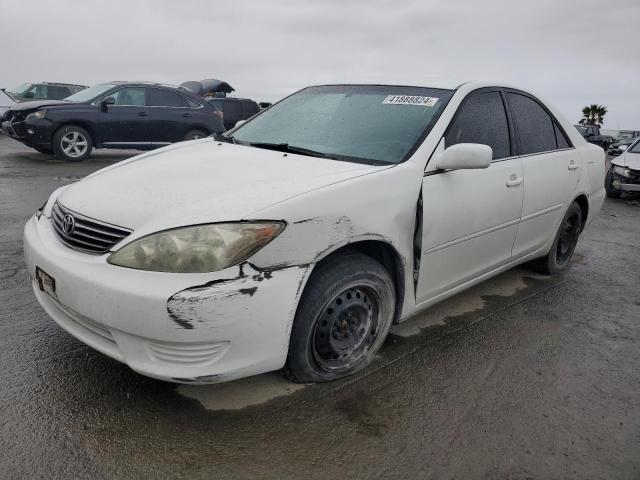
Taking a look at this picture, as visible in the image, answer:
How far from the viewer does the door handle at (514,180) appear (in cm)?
325

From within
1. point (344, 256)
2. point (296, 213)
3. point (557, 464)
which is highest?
point (296, 213)

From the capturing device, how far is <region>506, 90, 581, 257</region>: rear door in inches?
139

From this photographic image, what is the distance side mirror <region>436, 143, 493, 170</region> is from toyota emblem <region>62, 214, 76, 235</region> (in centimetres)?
181

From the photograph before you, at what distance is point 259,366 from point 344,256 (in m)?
0.64

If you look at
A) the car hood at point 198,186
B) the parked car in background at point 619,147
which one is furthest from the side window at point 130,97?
the parked car in background at point 619,147

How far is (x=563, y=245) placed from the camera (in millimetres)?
4395

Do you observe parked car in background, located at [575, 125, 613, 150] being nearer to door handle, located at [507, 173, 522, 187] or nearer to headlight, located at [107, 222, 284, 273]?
door handle, located at [507, 173, 522, 187]

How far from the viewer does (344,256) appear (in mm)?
2381

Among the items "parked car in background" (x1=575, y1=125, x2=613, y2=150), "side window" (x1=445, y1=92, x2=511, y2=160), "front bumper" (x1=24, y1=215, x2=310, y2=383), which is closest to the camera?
"front bumper" (x1=24, y1=215, x2=310, y2=383)

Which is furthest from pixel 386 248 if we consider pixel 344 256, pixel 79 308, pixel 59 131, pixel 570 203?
pixel 59 131

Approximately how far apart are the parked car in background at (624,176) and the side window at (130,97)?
951 centimetres

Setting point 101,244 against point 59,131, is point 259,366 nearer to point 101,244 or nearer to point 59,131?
point 101,244

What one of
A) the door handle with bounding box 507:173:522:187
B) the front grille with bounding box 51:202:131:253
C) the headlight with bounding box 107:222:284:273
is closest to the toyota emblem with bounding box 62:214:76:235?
the front grille with bounding box 51:202:131:253

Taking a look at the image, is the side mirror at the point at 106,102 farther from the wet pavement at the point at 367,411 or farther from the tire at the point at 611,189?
the tire at the point at 611,189
